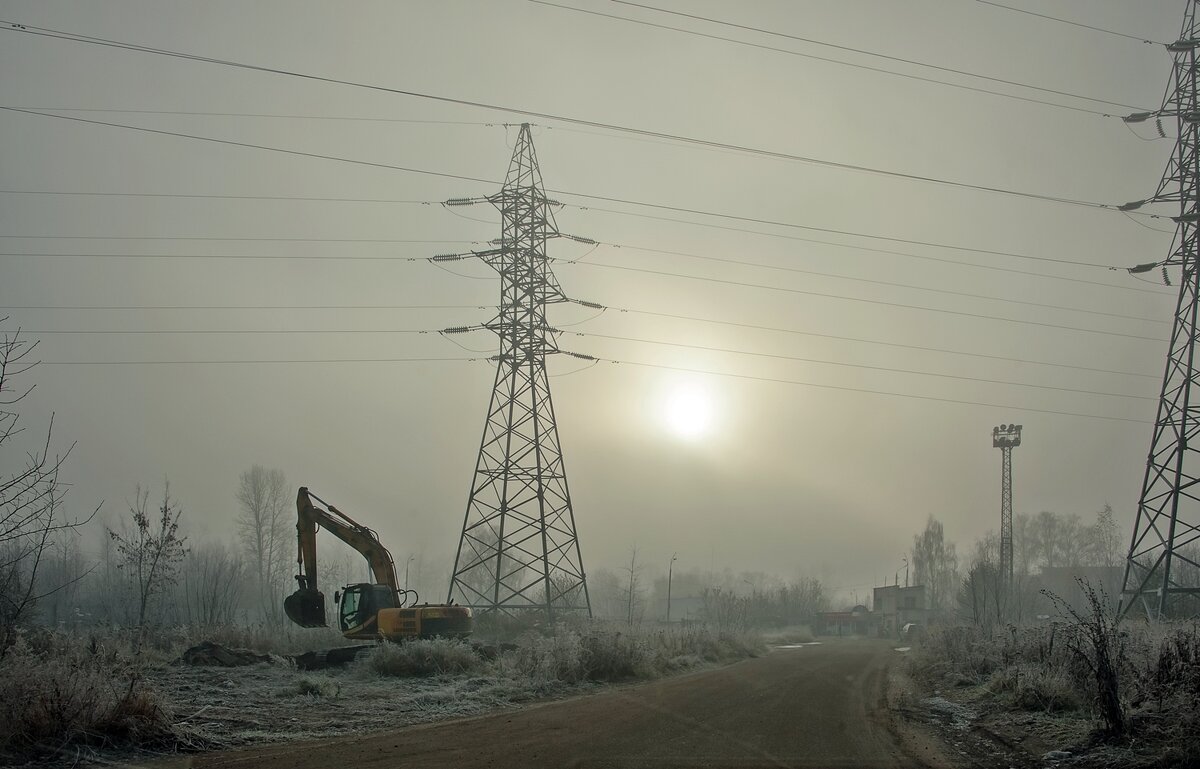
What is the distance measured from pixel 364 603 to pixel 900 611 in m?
97.3

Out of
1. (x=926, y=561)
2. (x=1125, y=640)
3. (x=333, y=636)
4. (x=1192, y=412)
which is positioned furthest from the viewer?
(x=926, y=561)

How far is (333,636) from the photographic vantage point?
34.6 m

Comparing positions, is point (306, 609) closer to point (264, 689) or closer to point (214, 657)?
point (214, 657)

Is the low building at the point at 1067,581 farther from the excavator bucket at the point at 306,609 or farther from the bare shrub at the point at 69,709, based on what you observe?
the bare shrub at the point at 69,709

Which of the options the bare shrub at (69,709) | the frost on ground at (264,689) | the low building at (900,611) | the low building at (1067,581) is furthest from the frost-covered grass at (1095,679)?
the low building at (900,611)

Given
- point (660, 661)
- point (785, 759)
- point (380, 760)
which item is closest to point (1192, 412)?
point (660, 661)

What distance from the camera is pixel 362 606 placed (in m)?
30.2

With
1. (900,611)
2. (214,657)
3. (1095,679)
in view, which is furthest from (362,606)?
(900,611)

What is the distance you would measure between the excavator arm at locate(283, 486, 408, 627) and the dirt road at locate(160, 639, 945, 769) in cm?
1350

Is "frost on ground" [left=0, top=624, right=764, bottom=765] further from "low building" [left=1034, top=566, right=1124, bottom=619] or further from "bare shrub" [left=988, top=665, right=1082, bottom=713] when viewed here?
"low building" [left=1034, top=566, right=1124, bottom=619]

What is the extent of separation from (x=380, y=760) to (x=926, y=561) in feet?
477

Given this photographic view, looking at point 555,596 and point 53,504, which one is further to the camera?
point 555,596

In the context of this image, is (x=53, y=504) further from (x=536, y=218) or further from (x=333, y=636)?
(x=536, y=218)

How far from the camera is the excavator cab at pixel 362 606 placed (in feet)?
97.4
